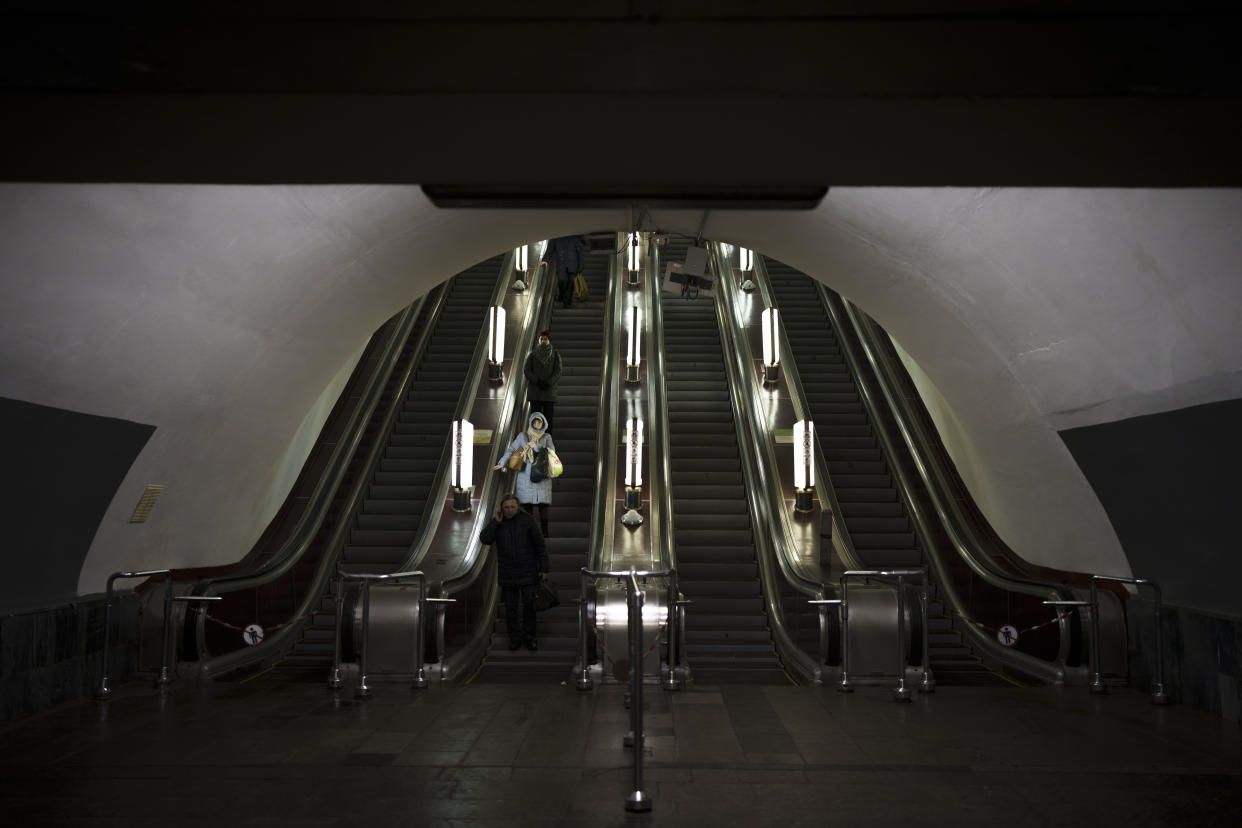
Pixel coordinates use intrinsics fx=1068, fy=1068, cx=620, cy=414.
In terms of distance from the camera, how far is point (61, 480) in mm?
6910

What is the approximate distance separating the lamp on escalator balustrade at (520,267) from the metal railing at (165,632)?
10732 millimetres

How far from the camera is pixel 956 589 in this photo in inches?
417

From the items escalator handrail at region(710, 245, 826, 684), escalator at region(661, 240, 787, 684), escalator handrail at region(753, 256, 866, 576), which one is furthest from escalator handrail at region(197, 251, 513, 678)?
escalator handrail at region(753, 256, 866, 576)

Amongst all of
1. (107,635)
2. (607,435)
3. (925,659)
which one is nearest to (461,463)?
(607,435)

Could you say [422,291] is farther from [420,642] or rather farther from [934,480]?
[934,480]

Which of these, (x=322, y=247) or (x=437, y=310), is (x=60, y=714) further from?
(x=437, y=310)

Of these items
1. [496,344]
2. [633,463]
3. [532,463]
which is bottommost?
[532,463]

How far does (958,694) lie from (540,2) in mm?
6418

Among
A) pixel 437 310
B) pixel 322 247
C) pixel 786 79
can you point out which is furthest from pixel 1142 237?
pixel 437 310

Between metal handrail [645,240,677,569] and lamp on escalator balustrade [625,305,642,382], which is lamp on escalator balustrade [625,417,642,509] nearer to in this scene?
metal handrail [645,240,677,569]

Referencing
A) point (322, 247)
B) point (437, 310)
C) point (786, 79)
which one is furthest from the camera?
point (437, 310)

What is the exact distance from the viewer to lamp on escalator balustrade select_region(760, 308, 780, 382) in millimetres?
15141

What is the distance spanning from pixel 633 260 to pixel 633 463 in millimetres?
7881

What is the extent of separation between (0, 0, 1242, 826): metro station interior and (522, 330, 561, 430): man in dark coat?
0.90m
